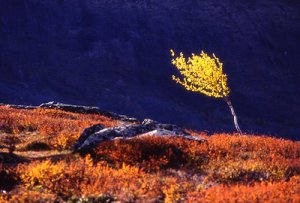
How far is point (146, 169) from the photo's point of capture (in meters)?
13.5

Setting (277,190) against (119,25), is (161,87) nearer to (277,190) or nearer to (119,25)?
(119,25)

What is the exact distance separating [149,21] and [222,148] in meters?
73.8

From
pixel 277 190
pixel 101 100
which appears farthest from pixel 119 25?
pixel 277 190

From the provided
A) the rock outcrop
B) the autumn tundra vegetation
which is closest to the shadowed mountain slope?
the rock outcrop

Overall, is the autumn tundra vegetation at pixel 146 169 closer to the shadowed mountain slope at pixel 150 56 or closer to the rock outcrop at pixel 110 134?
the rock outcrop at pixel 110 134

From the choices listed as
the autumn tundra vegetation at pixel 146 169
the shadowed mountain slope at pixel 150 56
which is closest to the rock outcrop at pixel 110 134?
the autumn tundra vegetation at pixel 146 169

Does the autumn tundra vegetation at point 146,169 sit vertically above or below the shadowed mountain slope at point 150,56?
below

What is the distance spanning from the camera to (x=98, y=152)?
14398mm

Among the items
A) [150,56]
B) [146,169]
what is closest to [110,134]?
[146,169]

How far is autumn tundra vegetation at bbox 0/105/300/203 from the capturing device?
10.6 metres

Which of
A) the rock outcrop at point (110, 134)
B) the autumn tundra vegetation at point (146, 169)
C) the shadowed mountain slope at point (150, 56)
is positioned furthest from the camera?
the shadowed mountain slope at point (150, 56)

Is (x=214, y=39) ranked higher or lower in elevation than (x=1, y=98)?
higher

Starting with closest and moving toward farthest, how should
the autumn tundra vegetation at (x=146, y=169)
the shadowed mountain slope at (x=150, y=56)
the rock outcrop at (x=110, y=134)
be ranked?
the autumn tundra vegetation at (x=146, y=169) < the rock outcrop at (x=110, y=134) < the shadowed mountain slope at (x=150, y=56)

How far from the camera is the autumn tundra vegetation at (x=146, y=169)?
10.6m
